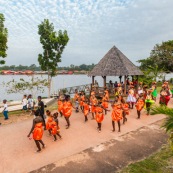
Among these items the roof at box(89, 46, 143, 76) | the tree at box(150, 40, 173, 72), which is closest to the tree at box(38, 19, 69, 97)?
the roof at box(89, 46, 143, 76)

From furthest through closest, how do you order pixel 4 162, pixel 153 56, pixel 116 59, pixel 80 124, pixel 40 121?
pixel 153 56, pixel 116 59, pixel 80 124, pixel 40 121, pixel 4 162

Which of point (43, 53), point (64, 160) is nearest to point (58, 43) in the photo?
point (43, 53)

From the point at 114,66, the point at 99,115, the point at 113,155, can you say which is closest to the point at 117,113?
the point at 99,115

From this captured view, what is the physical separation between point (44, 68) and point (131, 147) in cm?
1774

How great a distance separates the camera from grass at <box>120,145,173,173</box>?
590 cm

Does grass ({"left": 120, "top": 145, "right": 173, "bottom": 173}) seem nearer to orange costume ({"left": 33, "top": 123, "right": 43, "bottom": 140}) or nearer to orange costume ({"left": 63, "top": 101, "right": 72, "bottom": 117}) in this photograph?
orange costume ({"left": 33, "top": 123, "right": 43, "bottom": 140})

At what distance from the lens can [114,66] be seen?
1873 cm

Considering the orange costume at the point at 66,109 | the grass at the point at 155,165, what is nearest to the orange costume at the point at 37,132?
the orange costume at the point at 66,109

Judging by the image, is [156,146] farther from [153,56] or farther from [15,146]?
[153,56]

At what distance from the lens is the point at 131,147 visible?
7602 millimetres

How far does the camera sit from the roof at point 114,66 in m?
18.3

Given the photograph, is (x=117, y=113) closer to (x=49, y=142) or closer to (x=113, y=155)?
(x=113, y=155)

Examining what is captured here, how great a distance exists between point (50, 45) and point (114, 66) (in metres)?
8.41

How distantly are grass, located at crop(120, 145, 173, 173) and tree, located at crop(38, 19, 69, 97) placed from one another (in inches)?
691
